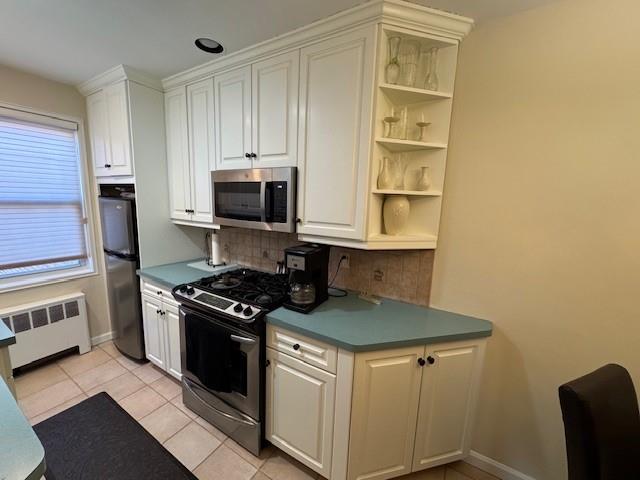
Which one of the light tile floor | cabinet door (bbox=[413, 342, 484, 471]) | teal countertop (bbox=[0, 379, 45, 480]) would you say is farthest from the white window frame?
cabinet door (bbox=[413, 342, 484, 471])

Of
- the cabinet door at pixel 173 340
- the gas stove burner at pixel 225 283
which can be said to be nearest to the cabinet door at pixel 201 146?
the gas stove burner at pixel 225 283

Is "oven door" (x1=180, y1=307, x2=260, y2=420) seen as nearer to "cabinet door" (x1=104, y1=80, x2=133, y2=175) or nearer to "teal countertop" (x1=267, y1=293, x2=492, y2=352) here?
"teal countertop" (x1=267, y1=293, x2=492, y2=352)

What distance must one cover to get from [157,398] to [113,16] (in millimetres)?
2536

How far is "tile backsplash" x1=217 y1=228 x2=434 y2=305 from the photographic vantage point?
171 cm

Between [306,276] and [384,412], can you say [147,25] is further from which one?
[384,412]

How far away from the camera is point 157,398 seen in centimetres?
212

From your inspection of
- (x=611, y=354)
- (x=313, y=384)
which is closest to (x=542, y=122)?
(x=611, y=354)

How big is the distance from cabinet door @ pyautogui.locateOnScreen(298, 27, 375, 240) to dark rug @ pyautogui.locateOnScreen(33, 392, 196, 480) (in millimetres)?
1669

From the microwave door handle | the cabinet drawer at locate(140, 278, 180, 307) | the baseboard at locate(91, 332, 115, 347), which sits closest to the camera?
the microwave door handle

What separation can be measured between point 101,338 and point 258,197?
2.50 metres

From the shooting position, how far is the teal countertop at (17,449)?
610 mm

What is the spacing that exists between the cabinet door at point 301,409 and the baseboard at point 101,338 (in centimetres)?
224

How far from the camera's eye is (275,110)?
5.61 feet

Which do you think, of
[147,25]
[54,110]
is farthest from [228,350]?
[54,110]
